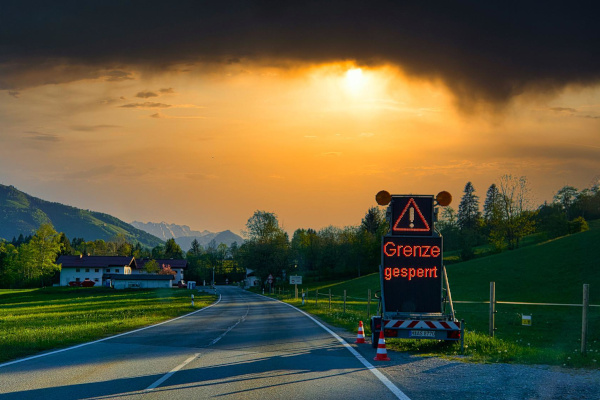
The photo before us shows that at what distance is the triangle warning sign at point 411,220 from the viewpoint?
1547 centimetres

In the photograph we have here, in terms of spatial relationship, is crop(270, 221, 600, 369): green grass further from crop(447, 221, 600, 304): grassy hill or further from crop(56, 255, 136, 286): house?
crop(56, 255, 136, 286): house

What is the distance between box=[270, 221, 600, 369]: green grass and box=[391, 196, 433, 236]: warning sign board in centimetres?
313

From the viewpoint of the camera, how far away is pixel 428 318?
14273 millimetres

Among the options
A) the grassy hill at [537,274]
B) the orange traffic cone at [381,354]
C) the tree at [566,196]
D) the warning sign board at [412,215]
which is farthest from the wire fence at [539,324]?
the tree at [566,196]

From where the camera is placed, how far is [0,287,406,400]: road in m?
8.43

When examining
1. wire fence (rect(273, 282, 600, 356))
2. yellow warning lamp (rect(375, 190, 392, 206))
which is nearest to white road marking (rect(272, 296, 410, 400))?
yellow warning lamp (rect(375, 190, 392, 206))

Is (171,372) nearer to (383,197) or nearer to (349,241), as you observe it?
(383,197)

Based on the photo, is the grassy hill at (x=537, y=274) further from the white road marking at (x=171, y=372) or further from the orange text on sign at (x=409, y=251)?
the white road marking at (x=171, y=372)

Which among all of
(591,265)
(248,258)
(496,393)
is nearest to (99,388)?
(496,393)

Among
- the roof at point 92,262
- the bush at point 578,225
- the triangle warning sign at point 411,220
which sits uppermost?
the bush at point 578,225

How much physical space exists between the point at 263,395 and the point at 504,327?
29526 mm

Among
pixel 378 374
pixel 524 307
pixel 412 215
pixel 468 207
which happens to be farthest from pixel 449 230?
pixel 378 374

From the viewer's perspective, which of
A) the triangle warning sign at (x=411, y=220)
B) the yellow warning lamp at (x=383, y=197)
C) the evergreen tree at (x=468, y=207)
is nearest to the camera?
the yellow warning lamp at (x=383, y=197)

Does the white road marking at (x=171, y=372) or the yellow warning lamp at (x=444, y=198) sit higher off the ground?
the yellow warning lamp at (x=444, y=198)
